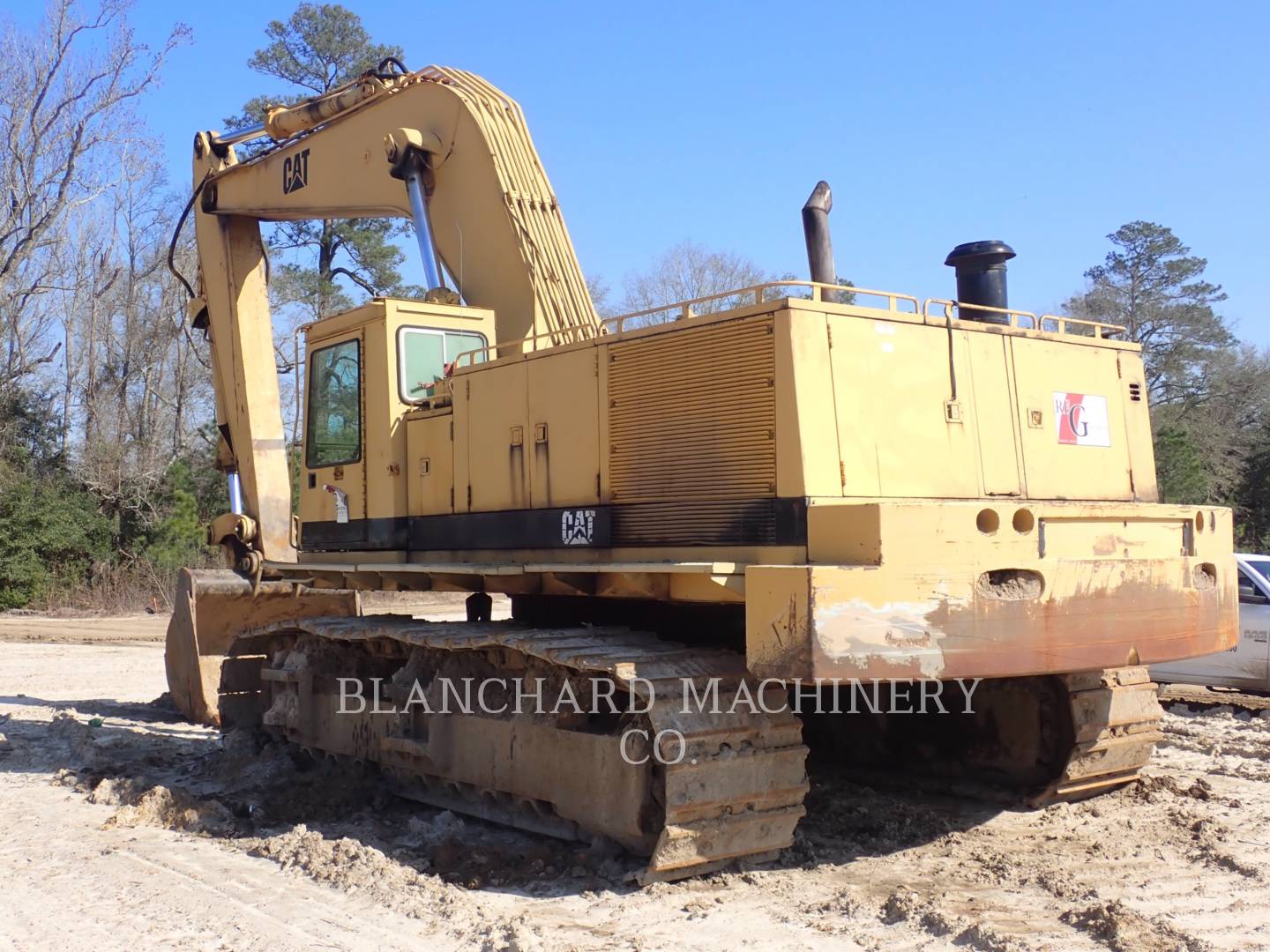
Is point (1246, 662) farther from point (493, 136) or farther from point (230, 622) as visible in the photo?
point (230, 622)

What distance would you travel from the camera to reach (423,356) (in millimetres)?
7699

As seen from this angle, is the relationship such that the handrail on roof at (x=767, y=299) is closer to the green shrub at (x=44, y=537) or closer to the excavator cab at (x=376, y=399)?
the excavator cab at (x=376, y=399)

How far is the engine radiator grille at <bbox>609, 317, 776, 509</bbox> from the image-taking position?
545 centimetres

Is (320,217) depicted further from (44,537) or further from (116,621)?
(44,537)

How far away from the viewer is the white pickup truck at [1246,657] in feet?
33.8

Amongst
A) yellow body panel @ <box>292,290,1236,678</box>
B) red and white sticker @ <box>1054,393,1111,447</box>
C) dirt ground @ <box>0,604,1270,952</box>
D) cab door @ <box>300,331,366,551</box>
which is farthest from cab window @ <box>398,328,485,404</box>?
red and white sticker @ <box>1054,393,1111,447</box>

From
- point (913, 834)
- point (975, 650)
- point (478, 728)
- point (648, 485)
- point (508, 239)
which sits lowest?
point (913, 834)

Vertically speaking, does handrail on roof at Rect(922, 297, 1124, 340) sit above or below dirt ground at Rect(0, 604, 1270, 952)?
above

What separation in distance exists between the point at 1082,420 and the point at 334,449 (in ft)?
15.3

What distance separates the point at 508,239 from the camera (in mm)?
8234

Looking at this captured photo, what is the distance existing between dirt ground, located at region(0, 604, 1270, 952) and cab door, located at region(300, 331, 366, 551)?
1.59 m

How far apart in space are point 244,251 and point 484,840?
658cm

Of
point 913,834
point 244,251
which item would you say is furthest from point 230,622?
point 913,834

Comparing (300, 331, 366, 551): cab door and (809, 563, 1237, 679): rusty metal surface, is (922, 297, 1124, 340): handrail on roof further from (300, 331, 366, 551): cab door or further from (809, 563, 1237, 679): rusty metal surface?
(300, 331, 366, 551): cab door
